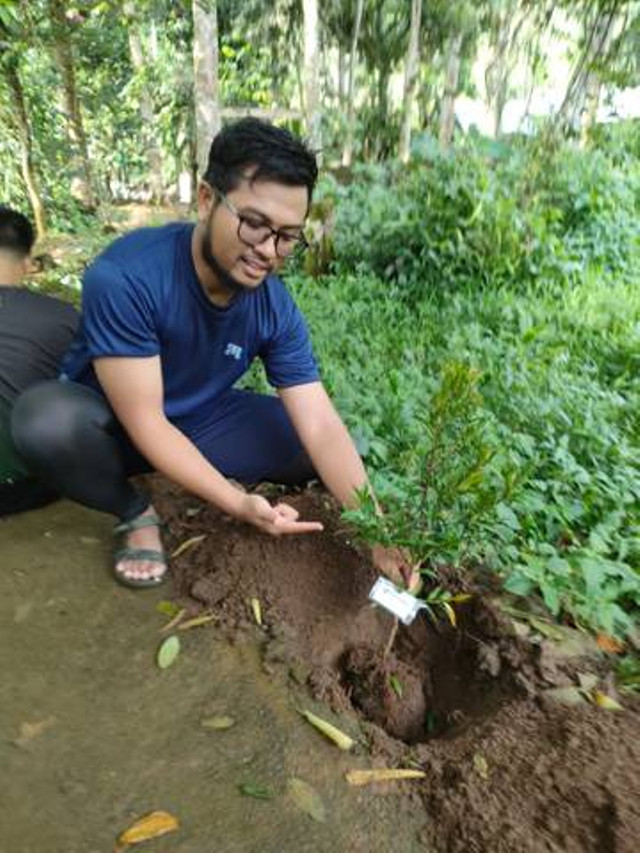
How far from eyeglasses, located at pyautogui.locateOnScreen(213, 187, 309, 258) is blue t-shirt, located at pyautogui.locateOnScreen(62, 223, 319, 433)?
0.27m

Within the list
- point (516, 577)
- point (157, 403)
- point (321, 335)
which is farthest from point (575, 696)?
point (321, 335)

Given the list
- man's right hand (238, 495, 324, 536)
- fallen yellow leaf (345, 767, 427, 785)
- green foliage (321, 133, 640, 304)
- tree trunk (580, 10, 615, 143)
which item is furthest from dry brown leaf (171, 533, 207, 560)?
tree trunk (580, 10, 615, 143)

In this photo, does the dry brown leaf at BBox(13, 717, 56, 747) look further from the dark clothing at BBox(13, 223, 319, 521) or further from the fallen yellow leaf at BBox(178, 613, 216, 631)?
the dark clothing at BBox(13, 223, 319, 521)

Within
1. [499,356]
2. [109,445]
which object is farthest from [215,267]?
[499,356]

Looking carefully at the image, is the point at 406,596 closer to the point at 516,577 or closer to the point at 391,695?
the point at 391,695

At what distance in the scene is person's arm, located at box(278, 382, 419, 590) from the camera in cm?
216

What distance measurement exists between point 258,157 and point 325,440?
0.85 metres

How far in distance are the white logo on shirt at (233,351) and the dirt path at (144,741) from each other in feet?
2.57

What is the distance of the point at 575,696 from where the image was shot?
176 cm

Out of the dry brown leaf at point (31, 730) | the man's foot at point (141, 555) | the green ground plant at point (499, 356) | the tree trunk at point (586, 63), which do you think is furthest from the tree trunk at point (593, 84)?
the dry brown leaf at point (31, 730)

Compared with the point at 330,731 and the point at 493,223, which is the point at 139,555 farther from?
the point at 493,223

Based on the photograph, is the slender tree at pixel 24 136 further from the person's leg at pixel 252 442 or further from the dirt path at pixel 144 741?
the dirt path at pixel 144 741

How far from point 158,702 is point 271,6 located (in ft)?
36.5

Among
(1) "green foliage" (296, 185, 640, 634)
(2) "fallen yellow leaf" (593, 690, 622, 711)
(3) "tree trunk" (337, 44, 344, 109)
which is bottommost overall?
(2) "fallen yellow leaf" (593, 690, 622, 711)
